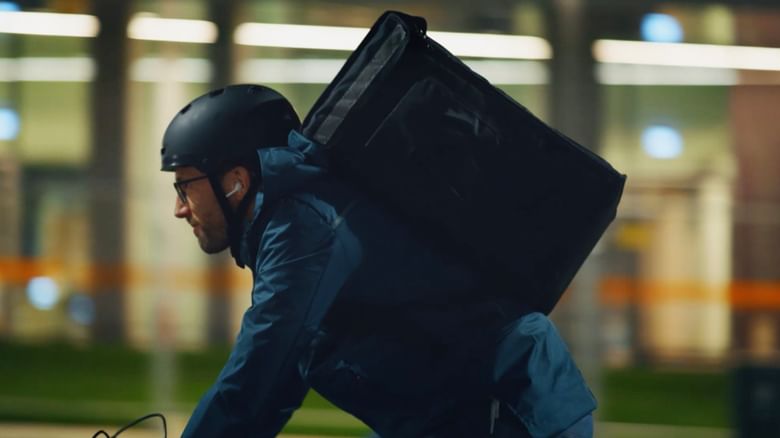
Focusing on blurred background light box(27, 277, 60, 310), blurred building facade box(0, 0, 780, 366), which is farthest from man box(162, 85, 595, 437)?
blurred background light box(27, 277, 60, 310)

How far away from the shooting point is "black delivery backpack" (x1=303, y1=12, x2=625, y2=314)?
2.22m

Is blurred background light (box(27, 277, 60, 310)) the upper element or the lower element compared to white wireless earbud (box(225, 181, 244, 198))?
lower

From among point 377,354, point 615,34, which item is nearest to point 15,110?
point 615,34

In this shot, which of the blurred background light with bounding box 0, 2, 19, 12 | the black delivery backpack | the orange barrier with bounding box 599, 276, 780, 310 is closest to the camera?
the black delivery backpack

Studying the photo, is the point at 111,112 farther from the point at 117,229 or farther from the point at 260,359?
the point at 260,359

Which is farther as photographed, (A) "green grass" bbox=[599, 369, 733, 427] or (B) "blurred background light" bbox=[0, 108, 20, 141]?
(B) "blurred background light" bbox=[0, 108, 20, 141]

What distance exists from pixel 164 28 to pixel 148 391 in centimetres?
196

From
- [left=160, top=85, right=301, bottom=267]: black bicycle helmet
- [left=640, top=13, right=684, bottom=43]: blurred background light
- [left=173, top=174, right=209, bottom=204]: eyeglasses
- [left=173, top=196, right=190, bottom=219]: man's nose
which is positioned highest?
[left=640, top=13, right=684, bottom=43]: blurred background light

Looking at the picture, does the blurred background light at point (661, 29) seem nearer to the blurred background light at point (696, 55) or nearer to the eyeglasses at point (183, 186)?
the blurred background light at point (696, 55)

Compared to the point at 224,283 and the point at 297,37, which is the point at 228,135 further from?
the point at 224,283

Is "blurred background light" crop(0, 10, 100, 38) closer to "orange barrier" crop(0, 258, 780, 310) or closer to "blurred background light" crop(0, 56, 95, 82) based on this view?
"blurred background light" crop(0, 56, 95, 82)

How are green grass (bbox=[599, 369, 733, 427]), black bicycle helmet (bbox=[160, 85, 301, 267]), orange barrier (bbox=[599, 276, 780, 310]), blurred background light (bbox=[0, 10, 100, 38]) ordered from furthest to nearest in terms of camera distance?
blurred background light (bbox=[0, 10, 100, 38]) < orange barrier (bbox=[599, 276, 780, 310]) < green grass (bbox=[599, 369, 733, 427]) < black bicycle helmet (bbox=[160, 85, 301, 267])

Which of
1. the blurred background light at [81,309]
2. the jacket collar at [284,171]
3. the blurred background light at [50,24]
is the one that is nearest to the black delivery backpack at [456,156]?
the jacket collar at [284,171]

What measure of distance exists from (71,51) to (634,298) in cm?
337
